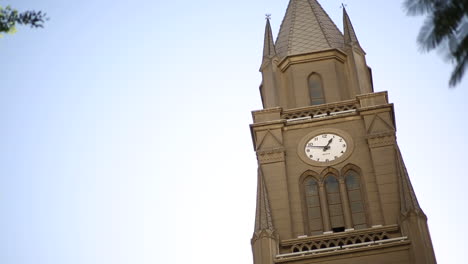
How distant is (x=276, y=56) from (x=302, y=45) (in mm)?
1470

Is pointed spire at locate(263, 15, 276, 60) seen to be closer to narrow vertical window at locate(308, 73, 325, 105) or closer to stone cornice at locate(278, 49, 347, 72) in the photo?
stone cornice at locate(278, 49, 347, 72)

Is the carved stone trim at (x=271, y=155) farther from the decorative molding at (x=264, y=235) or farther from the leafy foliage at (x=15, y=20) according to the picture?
the leafy foliage at (x=15, y=20)

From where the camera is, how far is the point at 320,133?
36688mm

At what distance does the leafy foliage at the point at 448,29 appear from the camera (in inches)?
486

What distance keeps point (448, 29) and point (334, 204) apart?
74.6 ft

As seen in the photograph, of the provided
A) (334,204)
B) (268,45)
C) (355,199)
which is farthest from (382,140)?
(268,45)

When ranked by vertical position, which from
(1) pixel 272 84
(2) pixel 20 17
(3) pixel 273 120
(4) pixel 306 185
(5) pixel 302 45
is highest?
(5) pixel 302 45

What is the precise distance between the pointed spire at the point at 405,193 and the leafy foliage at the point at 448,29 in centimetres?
1992

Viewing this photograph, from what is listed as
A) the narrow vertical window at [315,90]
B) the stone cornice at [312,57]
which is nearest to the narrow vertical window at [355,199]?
the narrow vertical window at [315,90]

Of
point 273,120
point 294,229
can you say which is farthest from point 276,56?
point 294,229

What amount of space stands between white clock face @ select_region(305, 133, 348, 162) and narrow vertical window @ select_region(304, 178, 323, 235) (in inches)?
42.9

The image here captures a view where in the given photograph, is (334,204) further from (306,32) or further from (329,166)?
(306,32)

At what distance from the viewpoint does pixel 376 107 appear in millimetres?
36875

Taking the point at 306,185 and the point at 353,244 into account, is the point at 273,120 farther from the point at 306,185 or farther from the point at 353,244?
the point at 353,244
